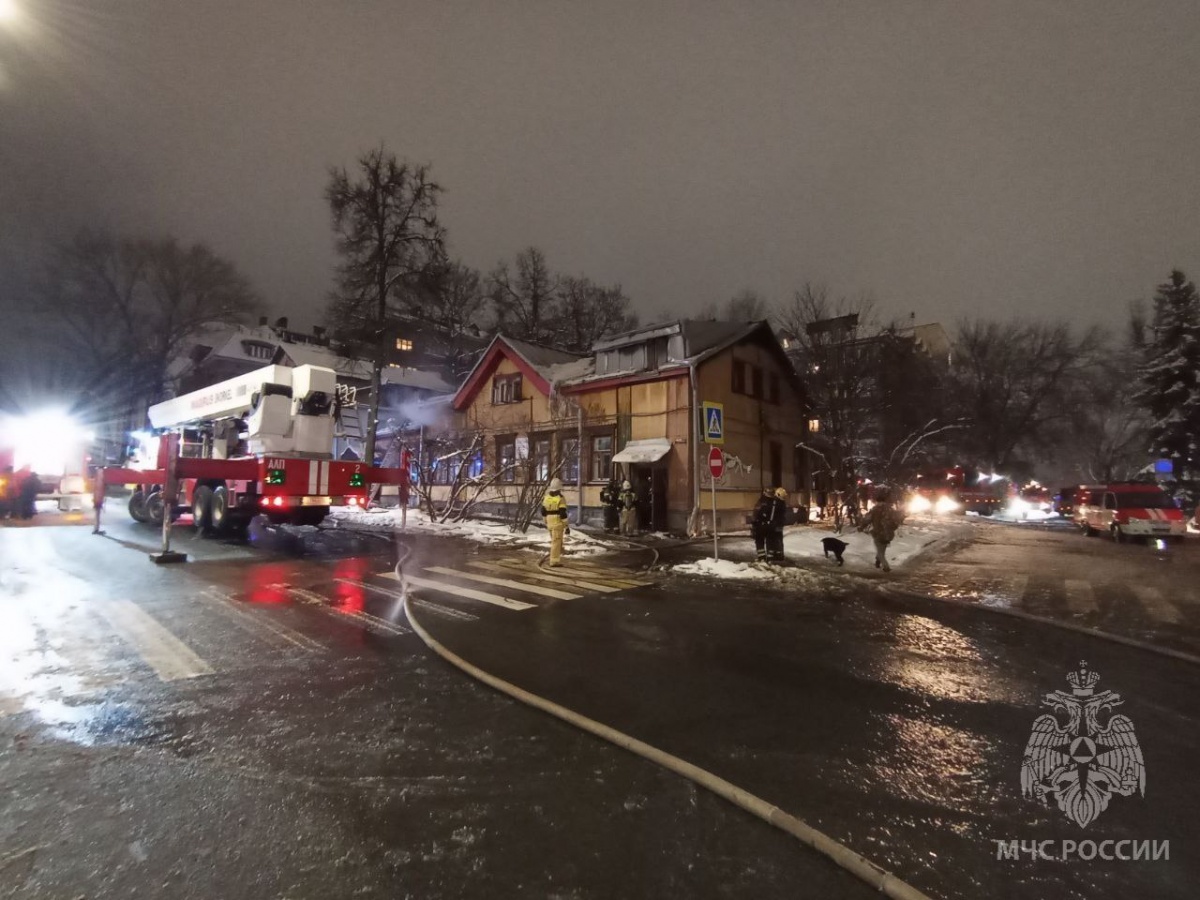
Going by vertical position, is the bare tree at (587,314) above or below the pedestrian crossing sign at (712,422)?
above

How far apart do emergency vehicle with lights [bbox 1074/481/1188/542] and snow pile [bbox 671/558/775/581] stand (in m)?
16.1

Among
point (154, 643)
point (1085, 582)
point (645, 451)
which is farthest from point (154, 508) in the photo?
point (1085, 582)

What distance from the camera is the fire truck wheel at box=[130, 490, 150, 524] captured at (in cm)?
1791

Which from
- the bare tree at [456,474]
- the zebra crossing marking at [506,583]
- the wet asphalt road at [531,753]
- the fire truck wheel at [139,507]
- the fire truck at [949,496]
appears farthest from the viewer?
the fire truck at [949,496]

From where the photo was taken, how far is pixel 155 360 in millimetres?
34438

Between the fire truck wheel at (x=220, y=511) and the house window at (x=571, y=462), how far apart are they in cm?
1108

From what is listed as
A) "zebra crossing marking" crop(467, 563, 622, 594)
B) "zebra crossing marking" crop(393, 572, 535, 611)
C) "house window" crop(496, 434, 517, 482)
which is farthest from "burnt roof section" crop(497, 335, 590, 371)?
"zebra crossing marking" crop(393, 572, 535, 611)

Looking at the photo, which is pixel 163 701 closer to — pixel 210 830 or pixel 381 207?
pixel 210 830

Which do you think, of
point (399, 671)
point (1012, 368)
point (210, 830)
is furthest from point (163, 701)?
point (1012, 368)

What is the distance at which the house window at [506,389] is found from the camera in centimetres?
2491

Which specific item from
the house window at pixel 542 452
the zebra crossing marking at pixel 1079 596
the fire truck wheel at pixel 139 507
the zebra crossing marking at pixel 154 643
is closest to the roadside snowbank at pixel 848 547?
the zebra crossing marking at pixel 1079 596

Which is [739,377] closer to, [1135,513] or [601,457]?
[601,457]

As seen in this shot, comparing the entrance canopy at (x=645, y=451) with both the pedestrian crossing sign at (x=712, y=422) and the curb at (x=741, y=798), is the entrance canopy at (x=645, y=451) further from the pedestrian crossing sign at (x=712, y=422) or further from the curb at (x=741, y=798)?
the curb at (x=741, y=798)

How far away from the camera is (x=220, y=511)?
14.0 meters
